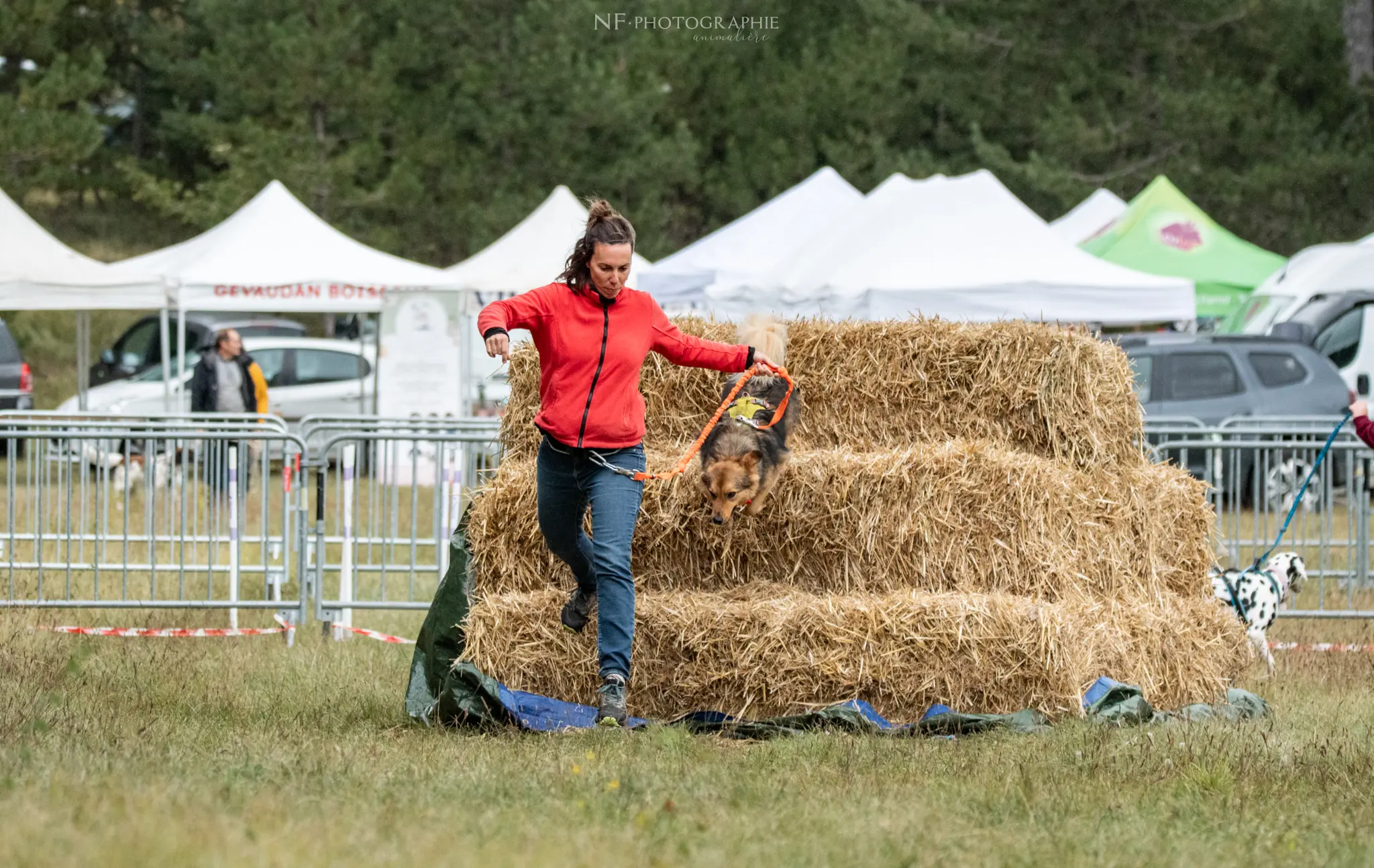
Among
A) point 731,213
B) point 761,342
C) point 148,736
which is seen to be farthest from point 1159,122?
point 148,736

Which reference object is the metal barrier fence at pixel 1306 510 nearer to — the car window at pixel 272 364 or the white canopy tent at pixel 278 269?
the white canopy tent at pixel 278 269

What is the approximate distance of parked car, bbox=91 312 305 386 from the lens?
24.2 metres

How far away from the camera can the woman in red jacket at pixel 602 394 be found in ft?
19.7

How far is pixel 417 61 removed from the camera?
33500 mm

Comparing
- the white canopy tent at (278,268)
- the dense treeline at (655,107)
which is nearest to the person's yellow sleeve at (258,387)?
the white canopy tent at (278,268)

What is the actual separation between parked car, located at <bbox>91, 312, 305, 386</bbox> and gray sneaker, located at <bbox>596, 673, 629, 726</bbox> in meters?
18.3

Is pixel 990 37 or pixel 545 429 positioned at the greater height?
pixel 990 37

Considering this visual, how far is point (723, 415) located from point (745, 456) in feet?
1.13

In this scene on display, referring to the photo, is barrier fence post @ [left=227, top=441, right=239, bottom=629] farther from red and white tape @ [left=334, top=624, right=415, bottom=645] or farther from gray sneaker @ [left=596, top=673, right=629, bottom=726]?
gray sneaker @ [left=596, top=673, right=629, bottom=726]

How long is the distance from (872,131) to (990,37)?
3.40 m

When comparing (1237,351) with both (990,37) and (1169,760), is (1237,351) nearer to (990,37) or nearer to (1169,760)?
(1169,760)

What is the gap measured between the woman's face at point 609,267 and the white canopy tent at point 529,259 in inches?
504

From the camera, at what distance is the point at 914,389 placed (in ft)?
23.7

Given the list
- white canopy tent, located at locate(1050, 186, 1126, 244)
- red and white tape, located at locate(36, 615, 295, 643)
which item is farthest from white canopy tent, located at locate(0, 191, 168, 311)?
white canopy tent, located at locate(1050, 186, 1126, 244)
